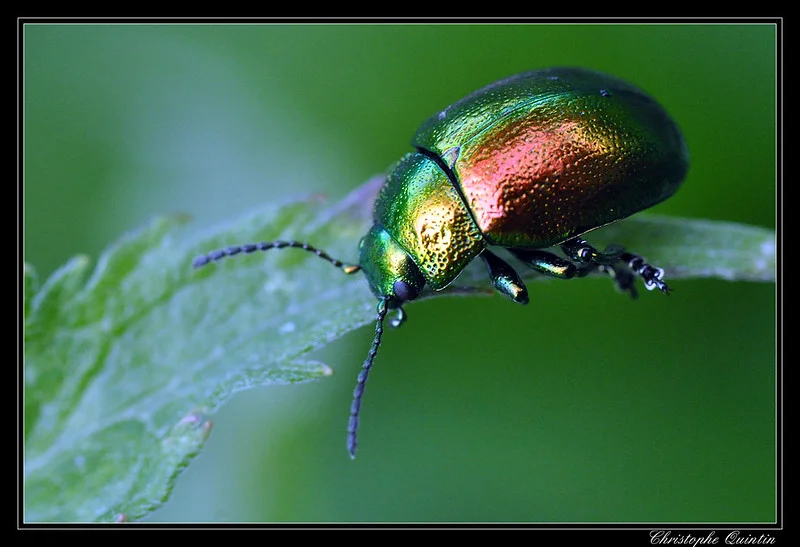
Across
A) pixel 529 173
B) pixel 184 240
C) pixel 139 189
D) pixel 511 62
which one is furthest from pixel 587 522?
pixel 139 189

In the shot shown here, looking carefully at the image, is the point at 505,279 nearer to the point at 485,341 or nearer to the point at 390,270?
the point at 390,270

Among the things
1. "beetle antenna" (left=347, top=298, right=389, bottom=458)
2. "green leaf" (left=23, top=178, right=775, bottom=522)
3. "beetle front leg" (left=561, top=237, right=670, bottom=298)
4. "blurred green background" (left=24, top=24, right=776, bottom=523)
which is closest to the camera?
"green leaf" (left=23, top=178, right=775, bottom=522)

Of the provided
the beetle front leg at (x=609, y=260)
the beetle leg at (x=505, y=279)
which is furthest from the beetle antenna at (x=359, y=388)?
the beetle front leg at (x=609, y=260)

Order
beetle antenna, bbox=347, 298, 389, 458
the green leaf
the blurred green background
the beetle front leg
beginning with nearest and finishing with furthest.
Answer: the green leaf
the beetle front leg
beetle antenna, bbox=347, 298, 389, 458
the blurred green background

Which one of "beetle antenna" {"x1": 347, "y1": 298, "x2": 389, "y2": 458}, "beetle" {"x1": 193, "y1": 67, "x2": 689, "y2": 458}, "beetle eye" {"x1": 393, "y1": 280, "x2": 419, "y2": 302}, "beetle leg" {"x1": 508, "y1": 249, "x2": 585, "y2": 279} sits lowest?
"beetle antenna" {"x1": 347, "y1": 298, "x2": 389, "y2": 458}

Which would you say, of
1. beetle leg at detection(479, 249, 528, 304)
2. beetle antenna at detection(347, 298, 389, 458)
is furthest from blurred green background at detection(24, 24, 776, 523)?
beetle leg at detection(479, 249, 528, 304)

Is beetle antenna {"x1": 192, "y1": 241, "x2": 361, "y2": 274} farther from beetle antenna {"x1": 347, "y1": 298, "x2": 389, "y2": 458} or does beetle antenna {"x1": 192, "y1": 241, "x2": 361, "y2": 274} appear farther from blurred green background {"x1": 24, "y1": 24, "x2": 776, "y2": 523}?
blurred green background {"x1": 24, "y1": 24, "x2": 776, "y2": 523}

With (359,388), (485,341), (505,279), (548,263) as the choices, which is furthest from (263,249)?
(485,341)
